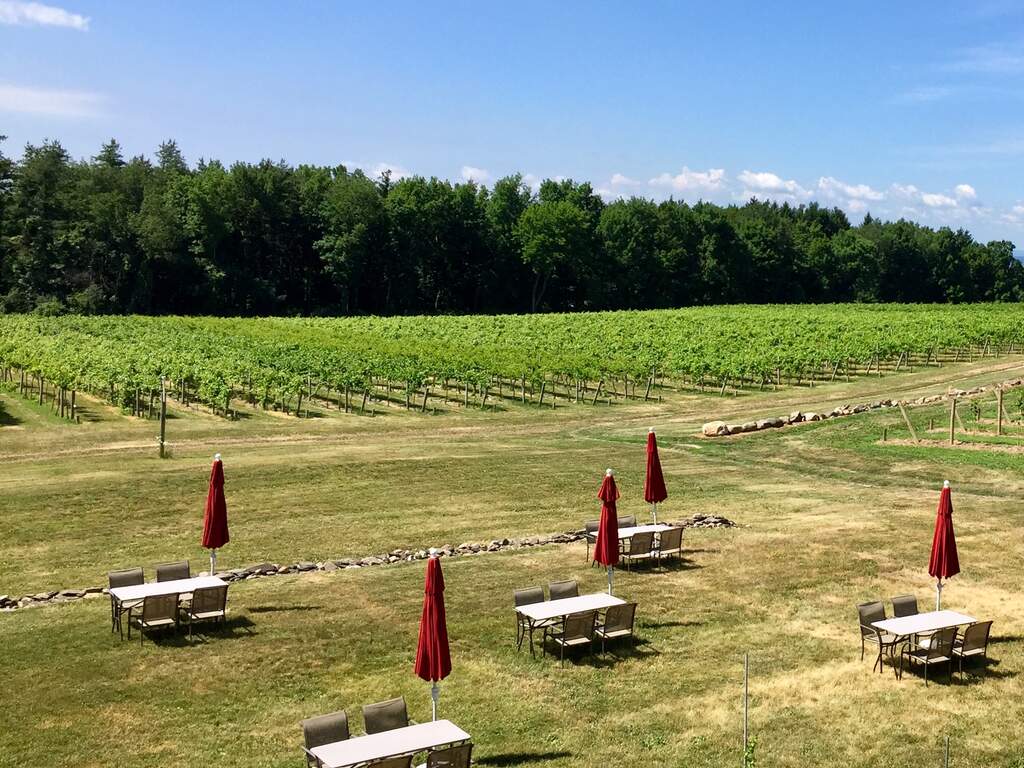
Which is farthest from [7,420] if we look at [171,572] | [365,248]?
[365,248]

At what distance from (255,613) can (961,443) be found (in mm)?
27238

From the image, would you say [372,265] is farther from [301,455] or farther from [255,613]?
[255,613]

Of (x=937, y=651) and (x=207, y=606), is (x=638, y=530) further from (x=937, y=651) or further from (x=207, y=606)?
(x=207, y=606)

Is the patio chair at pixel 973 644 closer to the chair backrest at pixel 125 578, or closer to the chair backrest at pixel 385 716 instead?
the chair backrest at pixel 385 716

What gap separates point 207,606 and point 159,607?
943 millimetres

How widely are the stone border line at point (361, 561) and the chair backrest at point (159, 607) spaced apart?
2916 mm

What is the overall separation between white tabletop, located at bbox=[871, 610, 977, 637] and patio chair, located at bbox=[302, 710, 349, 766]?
8.66 meters

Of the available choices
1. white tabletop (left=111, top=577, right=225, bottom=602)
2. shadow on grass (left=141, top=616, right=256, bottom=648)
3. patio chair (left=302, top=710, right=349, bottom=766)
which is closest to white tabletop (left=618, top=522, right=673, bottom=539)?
shadow on grass (left=141, top=616, right=256, bottom=648)

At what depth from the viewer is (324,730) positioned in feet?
40.7

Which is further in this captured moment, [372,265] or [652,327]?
[372,265]

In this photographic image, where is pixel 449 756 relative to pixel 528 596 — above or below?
below

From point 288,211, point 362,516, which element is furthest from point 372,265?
point 362,516

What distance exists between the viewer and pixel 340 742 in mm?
12414

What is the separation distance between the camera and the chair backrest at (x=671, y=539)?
2227cm
